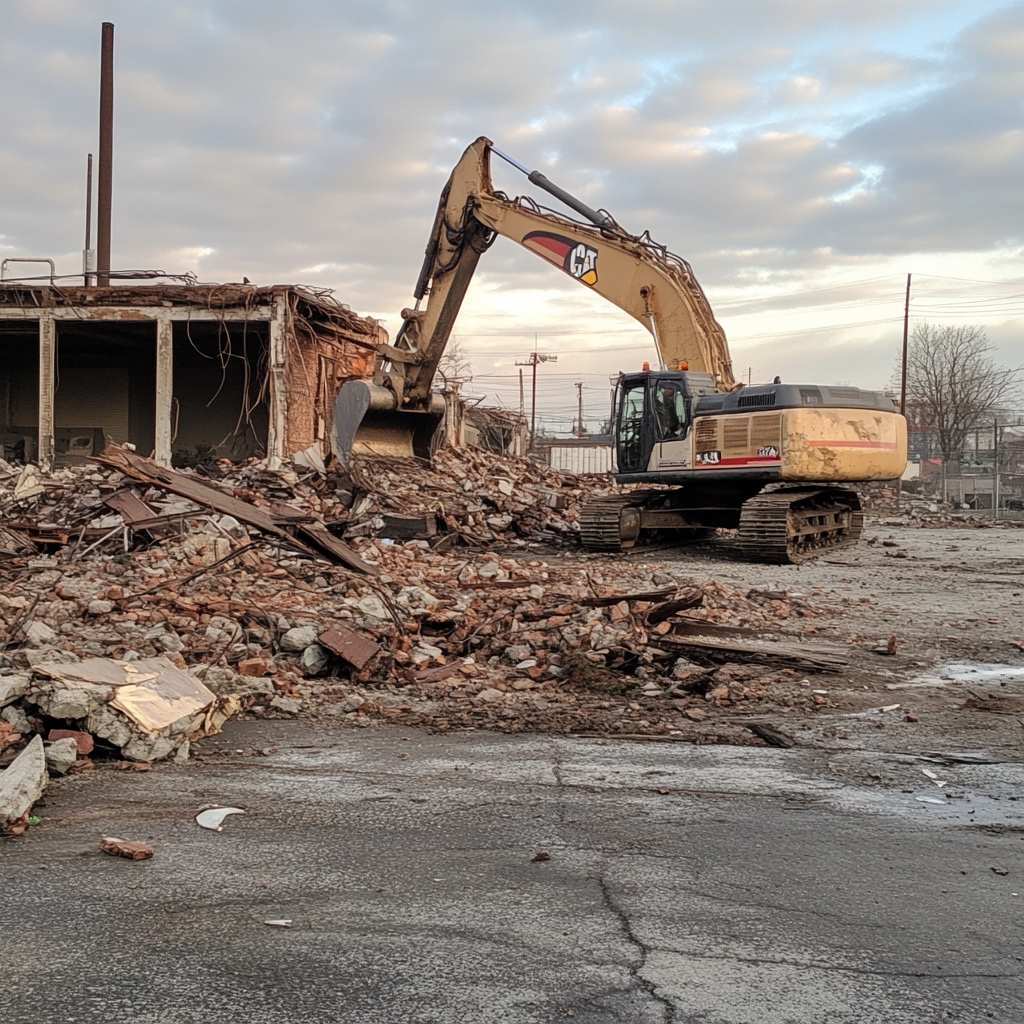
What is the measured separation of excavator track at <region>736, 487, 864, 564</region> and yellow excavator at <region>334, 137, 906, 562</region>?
0.02m

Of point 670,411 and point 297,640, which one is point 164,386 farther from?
point 297,640

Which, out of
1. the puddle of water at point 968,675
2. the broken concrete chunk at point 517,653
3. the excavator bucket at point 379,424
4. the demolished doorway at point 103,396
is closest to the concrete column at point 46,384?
the demolished doorway at point 103,396

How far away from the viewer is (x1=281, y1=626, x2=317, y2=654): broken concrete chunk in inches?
315

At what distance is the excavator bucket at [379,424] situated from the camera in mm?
18125

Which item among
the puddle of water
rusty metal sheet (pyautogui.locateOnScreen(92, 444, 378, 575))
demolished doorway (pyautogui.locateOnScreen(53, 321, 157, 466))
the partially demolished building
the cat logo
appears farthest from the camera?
demolished doorway (pyautogui.locateOnScreen(53, 321, 157, 466))

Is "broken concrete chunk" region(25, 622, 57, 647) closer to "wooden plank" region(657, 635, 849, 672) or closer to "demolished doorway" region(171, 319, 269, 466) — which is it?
"wooden plank" region(657, 635, 849, 672)

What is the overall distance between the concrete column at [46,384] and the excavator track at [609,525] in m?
10.5

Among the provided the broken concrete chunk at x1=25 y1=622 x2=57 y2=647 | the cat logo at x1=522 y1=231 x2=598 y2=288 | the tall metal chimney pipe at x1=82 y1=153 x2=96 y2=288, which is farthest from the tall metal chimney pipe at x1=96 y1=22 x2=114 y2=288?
the broken concrete chunk at x1=25 y1=622 x2=57 y2=647

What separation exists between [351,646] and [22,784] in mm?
3370

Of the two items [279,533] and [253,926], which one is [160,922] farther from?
[279,533]

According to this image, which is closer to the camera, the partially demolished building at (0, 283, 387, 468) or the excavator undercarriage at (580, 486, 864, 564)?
the excavator undercarriage at (580, 486, 864, 564)

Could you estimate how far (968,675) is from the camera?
7996 mm

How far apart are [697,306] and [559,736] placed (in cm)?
1154

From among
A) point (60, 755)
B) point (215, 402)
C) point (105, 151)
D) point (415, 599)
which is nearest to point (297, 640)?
point (415, 599)
